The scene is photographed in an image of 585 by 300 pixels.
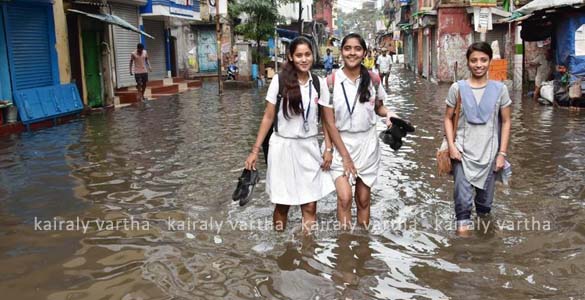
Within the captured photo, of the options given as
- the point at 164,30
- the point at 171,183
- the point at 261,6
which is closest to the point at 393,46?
the point at 261,6

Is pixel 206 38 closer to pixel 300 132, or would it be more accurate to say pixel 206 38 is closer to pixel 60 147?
pixel 60 147

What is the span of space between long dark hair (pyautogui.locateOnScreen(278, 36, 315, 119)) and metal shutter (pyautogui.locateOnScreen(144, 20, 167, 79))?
19.8 metres

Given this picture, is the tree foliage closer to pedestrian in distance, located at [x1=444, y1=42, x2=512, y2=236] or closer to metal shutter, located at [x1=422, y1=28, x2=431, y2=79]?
metal shutter, located at [x1=422, y1=28, x2=431, y2=79]

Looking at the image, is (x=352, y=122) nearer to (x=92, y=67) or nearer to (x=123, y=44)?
(x=92, y=67)

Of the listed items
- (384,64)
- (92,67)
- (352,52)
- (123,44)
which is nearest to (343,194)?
(352,52)

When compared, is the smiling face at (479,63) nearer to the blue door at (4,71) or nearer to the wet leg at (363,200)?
the wet leg at (363,200)

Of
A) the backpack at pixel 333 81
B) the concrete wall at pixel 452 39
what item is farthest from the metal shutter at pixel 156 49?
the backpack at pixel 333 81

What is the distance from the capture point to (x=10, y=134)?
1198 centimetres

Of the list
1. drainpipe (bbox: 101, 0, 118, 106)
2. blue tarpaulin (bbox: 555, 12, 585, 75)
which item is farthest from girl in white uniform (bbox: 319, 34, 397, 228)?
drainpipe (bbox: 101, 0, 118, 106)

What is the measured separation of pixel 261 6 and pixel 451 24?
8.77 metres

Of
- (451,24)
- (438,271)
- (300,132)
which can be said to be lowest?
(438,271)

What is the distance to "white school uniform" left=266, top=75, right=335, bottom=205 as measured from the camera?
4789mm

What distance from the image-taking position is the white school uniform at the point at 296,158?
4789mm

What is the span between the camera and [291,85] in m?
4.67
